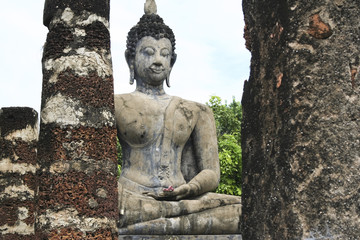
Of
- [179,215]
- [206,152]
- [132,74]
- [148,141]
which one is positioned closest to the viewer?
[179,215]

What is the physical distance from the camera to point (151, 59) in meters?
9.24

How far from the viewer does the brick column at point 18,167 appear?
12789mm

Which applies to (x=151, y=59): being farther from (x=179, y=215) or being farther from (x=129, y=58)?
(x=179, y=215)

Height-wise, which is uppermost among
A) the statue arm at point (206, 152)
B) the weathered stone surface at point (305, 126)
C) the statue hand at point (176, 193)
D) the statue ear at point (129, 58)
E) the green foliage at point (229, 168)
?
the statue ear at point (129, 58)

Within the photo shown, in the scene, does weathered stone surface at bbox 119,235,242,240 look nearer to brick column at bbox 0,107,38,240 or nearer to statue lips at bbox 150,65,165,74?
statue lips at bbox 150,65,165,74

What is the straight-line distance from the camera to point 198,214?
838 cm

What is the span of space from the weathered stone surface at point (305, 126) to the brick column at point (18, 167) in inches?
438

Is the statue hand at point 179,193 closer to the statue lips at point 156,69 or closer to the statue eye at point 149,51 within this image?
the statue lips at point 156,69

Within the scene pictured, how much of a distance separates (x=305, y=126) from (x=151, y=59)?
284 inches

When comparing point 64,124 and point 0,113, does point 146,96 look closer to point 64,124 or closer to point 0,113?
point 64,124

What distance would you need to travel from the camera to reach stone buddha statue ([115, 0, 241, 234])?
8070 mm

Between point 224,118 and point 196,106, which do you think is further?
point 224,118

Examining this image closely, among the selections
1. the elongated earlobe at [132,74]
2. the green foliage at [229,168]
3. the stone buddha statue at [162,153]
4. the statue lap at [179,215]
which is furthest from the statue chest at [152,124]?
the green foliage at [229,168]

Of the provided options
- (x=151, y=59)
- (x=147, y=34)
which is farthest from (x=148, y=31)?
(x=151, y=59)
